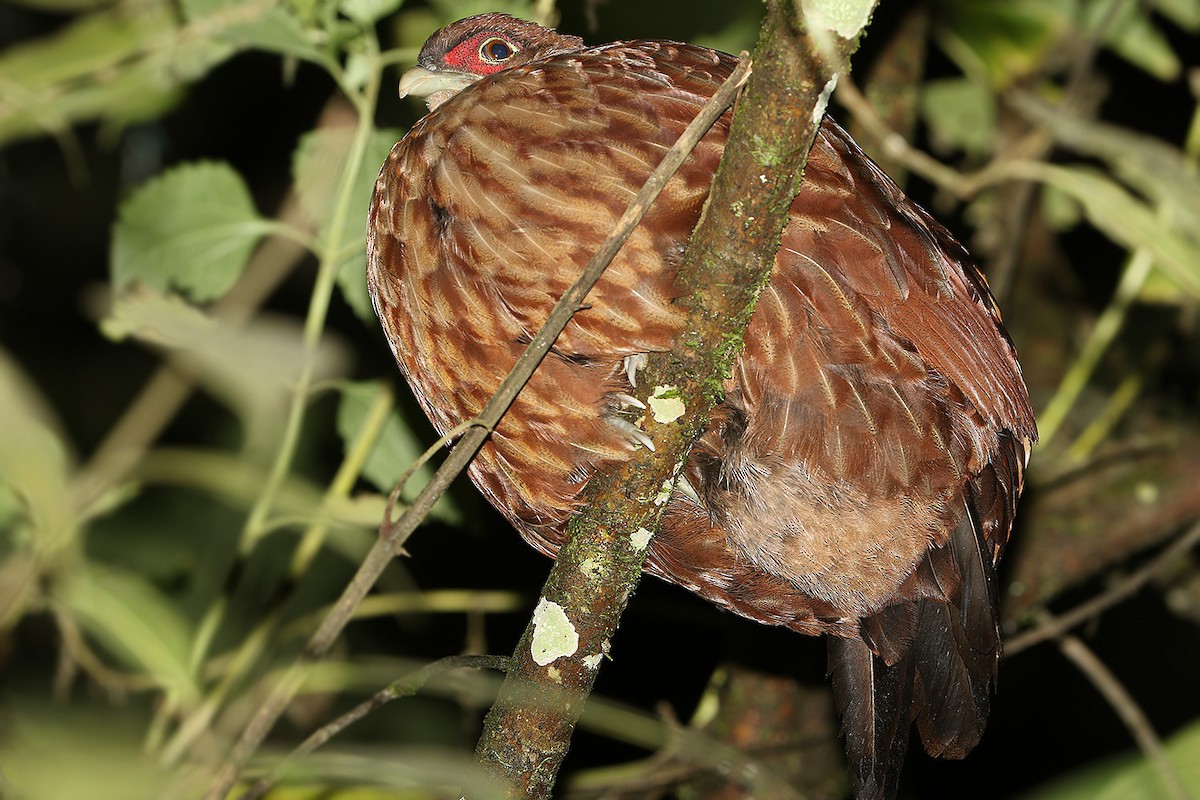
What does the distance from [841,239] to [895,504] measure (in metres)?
0.38

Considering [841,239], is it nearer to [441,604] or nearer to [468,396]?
[468,396]

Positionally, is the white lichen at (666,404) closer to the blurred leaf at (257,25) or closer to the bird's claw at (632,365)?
the bird's claw at (632,365)

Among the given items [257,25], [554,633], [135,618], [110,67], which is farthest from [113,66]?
[554,633]

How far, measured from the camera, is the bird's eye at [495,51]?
1896 millimetres

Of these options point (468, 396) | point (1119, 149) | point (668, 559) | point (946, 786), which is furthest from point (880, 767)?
point (946, 786)

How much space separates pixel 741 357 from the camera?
1462mm

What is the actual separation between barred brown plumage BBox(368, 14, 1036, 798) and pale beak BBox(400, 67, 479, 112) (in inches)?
10.7

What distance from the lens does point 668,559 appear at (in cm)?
177

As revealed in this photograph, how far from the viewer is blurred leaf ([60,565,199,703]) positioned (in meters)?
1.63

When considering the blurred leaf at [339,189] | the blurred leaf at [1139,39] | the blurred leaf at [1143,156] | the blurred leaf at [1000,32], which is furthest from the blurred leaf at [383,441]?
the blurred leaf at [1139,39]

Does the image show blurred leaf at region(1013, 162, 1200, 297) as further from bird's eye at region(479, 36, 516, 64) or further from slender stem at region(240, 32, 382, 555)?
slender stem at region(240, 32, 382, 555)

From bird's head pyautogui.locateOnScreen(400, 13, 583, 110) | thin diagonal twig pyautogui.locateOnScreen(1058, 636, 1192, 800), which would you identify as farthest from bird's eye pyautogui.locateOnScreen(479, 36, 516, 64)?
thin diagonal twig pyautogui.locateOnScreen(1058, 636, 1192, 800)

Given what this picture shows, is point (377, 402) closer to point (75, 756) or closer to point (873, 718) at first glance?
point (873, 718)

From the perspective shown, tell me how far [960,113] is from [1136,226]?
116cm
